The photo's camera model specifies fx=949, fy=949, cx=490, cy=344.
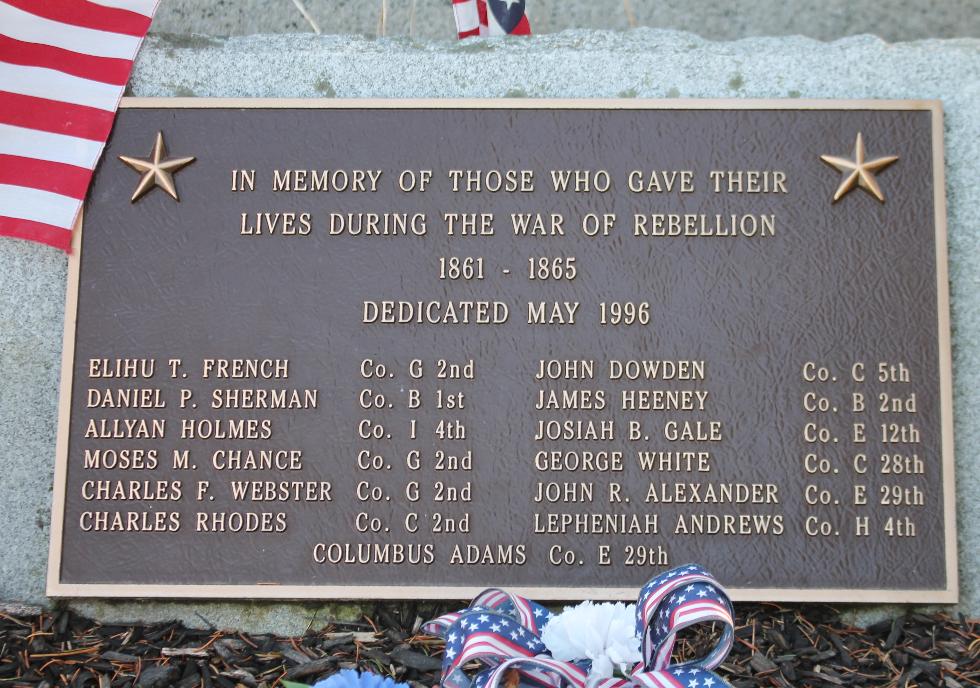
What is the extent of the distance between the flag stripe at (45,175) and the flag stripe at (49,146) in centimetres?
2

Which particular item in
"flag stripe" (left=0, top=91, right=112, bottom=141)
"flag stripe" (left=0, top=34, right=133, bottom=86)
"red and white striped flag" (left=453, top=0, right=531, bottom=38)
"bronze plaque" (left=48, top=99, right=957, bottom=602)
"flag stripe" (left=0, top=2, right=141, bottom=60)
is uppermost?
"red and white striped flag" (left=453, top=0, right=531, bottom=38)

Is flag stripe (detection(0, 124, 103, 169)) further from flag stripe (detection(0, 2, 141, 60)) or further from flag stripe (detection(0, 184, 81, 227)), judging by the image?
flag stripe (detection(0, 2, 141, 60))

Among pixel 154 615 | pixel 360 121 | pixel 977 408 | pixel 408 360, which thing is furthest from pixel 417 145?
pixel 977 408

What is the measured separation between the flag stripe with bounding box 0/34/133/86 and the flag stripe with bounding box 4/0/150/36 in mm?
141

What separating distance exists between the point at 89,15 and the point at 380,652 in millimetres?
2814

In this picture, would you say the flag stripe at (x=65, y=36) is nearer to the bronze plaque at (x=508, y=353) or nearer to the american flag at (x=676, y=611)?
the bronze plaque at (x=508, y=353)

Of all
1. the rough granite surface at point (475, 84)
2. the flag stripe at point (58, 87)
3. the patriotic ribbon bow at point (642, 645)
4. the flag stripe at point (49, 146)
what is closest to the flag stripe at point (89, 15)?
the rough granite surface at point (475, 84)

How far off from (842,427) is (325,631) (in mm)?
2008

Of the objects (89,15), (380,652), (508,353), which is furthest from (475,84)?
(380,652)

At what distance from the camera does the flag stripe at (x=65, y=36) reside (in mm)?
3861

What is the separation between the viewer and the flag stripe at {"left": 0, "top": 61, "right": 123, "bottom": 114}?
377cm

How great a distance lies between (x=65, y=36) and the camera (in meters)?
3.90

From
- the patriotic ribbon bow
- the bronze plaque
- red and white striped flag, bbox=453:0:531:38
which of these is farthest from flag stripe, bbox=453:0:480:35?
the patriotic ribbon bow

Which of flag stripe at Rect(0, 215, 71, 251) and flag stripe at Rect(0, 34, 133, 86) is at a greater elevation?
flag stripe at Rect(0, 34, 133, 86)
